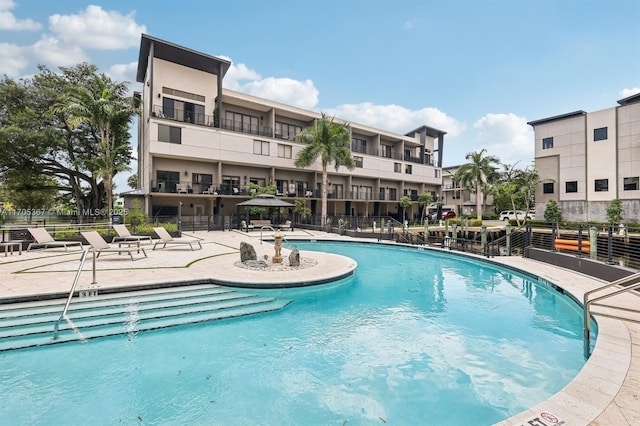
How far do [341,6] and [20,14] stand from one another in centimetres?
1738

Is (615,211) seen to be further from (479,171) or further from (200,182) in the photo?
(200,182)

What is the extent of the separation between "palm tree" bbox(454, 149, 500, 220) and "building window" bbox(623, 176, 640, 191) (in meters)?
11.1

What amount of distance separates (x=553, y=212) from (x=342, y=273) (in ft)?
95.8

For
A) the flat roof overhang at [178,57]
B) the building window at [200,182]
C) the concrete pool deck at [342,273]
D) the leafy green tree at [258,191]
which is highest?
the flat roof overhang at [178,57]

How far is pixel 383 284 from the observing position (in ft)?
31.2

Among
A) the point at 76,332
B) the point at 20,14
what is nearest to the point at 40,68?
the point at 20,14

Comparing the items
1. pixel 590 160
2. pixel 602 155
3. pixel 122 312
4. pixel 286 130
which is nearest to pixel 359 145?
pixel 286 130

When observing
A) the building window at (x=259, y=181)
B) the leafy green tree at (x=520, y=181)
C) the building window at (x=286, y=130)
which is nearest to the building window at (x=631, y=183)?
the leafy green tree at (x=520, y=181)

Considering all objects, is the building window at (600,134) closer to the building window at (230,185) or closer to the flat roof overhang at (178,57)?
the building window at (230,185)

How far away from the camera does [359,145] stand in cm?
3788

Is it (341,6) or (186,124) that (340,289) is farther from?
(186,124)

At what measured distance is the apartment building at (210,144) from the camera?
24250 mm

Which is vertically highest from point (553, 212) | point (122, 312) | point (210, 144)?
point (210, 144)

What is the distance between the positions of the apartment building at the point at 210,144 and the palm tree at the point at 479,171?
11.4 meters
